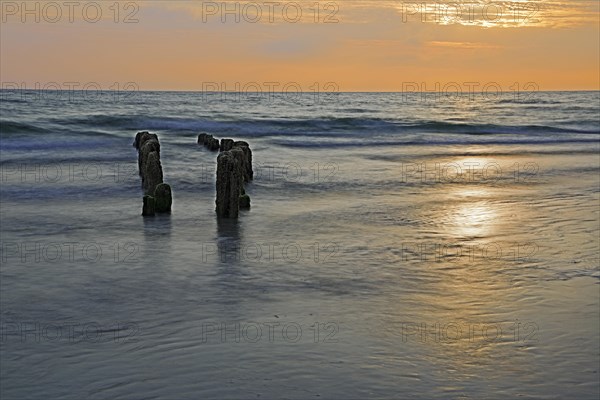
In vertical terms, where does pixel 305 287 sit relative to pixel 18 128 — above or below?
below

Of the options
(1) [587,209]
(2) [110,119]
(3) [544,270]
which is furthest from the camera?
(2) [110,119]

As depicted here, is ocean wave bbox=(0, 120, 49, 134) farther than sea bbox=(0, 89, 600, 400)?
Yes

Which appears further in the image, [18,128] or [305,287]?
[18,128]

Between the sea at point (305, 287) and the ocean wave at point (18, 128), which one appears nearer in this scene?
the sea at point (305, 287)

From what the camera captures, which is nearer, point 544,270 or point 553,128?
point 544,270

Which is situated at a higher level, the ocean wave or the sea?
the ocean wave

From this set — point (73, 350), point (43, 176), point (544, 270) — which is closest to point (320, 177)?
point (43, 176)

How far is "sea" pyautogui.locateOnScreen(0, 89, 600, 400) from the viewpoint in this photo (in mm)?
6582

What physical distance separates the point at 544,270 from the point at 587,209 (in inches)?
211

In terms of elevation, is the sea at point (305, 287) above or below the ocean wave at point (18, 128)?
below

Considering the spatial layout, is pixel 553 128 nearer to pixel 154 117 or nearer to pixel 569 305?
pixel 154 117

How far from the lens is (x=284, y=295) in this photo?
914 centimetres

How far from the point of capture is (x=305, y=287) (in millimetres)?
9469

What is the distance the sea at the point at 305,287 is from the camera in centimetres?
658
